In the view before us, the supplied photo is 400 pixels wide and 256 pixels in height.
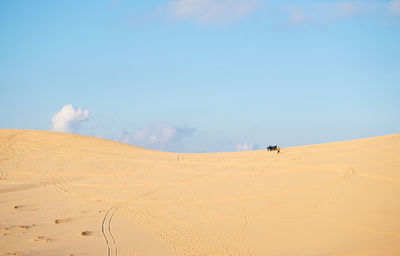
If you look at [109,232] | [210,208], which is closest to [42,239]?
[109,232]

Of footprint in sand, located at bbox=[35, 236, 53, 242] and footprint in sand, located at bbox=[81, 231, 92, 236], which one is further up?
footprint in sand, located at bbox=[81, 231, 92, 236]

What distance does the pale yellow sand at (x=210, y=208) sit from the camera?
31.2 feet

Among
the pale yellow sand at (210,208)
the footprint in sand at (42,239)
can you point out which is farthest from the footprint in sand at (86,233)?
the footprint in sand at (42,239)

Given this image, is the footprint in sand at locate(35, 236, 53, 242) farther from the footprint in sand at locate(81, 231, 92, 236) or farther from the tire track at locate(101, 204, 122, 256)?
the tire track at locate(101, 204, 122, 256)

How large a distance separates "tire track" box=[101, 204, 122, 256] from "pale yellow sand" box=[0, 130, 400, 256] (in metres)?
0.03

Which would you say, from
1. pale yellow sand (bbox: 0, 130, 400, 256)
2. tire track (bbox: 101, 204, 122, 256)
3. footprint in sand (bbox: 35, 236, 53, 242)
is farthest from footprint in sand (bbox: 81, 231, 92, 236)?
footprint in sand (bbox: 35, 236, 53, 242)

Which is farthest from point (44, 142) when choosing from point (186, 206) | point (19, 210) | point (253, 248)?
point (253, 248)

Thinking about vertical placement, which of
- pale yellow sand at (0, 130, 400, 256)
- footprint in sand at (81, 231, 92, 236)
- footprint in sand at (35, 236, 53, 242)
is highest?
pale yellow sand at (0, 130, 400, 256)

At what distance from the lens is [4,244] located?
9812 millimetres

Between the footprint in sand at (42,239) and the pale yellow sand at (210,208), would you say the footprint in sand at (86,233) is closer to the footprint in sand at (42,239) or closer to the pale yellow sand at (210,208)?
the pale yellow sand at (210,208)

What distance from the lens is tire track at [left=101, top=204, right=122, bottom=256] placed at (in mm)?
9414

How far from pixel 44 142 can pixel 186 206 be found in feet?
76.7

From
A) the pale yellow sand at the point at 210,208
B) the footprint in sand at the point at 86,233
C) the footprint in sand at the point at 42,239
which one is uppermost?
the pale yellow sand at the point at 210,208

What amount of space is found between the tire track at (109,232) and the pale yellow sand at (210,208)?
3 centimetres
